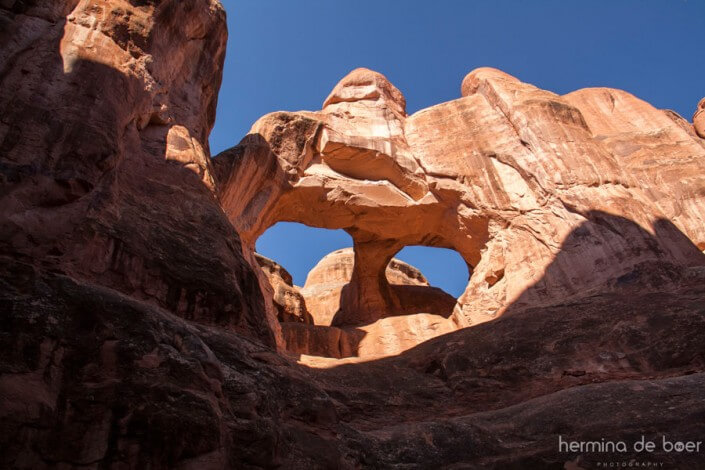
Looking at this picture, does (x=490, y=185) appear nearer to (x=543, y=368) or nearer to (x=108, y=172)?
(x=543, y=368)

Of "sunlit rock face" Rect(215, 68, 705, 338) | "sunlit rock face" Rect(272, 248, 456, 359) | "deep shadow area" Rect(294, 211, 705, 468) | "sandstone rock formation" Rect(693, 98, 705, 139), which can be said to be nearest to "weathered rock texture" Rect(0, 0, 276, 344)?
"deep shadow area" Rect(294, 211, 705, 468)

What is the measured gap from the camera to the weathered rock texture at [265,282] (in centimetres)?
483

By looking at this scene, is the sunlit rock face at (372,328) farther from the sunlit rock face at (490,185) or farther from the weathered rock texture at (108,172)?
the weathered rock texture at (108,172)

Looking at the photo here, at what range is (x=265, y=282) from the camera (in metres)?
18.2

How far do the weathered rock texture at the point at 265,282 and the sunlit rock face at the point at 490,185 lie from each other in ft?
0.28

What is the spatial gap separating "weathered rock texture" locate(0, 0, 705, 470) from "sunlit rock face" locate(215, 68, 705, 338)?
0.28ft

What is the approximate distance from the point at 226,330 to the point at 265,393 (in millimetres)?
2032

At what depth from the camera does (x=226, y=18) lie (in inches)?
574

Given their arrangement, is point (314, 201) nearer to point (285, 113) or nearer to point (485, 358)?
point (285, 113)

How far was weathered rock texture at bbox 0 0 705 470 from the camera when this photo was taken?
15.8ft

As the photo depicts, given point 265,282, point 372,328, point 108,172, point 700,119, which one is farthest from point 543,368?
point 700,119

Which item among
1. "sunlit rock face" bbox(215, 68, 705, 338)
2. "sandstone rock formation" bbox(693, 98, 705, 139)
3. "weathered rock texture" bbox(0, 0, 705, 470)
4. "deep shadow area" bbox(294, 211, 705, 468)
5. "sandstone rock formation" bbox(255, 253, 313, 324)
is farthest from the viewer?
"sandstone rock formation" bbox(255, 253, 313, 324)

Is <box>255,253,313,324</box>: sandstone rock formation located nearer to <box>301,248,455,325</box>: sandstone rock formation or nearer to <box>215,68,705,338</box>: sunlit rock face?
<box>301,248,455,325</box>: sandstone rock formation

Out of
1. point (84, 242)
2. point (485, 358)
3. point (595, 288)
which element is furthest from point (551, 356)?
point (84, 242)
